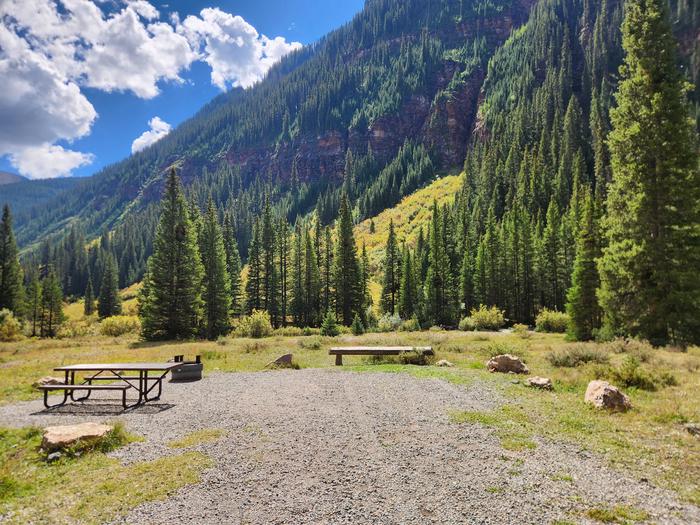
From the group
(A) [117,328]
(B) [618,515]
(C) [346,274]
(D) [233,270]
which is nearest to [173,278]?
(A) [117,328]

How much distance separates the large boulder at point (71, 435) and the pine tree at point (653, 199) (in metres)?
20.8

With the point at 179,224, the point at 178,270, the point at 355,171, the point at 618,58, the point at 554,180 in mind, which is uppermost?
the point at 618,58

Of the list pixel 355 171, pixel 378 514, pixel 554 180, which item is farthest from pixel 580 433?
pixel 355 171

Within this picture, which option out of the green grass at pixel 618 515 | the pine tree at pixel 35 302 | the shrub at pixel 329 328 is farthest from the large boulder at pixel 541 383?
the pine tree at pixel 35 302

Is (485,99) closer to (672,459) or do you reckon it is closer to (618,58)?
(618,58)

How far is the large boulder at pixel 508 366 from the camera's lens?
15680mm

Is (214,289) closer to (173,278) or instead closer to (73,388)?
(173,278)

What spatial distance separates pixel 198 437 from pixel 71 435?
8.36 ft

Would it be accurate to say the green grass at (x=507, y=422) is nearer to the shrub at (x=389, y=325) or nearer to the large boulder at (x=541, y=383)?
the large boulder at (x=541, y=383)

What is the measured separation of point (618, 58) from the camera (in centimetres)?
13288

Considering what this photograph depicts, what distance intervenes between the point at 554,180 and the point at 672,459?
96312 mm

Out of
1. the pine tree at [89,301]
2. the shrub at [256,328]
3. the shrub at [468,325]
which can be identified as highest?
the pine tree at [89,301]

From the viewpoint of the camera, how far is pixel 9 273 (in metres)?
60.1

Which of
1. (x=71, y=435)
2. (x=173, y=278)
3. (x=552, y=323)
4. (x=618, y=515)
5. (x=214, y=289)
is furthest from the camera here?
(x=214, y=289)
